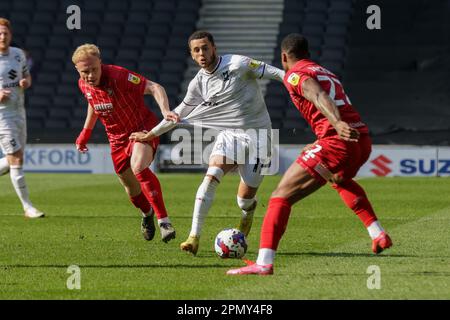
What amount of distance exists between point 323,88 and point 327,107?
0.37 meters

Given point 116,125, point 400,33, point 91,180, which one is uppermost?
point 400,33

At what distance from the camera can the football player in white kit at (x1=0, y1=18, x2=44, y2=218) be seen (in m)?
14.0

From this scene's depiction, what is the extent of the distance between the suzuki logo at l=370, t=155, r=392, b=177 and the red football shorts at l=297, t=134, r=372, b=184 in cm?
1515

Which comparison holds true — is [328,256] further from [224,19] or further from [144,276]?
[224,19]

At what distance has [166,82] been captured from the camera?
2944 centimetres

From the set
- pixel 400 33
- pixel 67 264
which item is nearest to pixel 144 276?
pixel 67 264

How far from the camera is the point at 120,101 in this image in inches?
431

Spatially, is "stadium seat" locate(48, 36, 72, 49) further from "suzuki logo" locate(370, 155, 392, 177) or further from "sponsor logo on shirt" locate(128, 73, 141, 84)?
"sponsor logo on shirt" locate(128, 73, 141, 84)

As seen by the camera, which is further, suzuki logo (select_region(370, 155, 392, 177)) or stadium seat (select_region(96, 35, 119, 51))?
stadium seat (select_region(96, 35, 119, 51))

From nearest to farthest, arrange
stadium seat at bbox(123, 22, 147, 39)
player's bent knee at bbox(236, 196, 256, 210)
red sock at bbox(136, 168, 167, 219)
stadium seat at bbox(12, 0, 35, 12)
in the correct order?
1. player's bent knee at bbox(236, 196, 256, 210)
2. red sock at bbox(136, 168, 167, 219)
3. stadium seat at bbox(123, 22, 147, 39)
4. stadium seat at bbox(12, 0, 35, 12)

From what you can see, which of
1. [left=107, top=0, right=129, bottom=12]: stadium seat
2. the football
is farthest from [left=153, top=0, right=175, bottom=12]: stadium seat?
the football

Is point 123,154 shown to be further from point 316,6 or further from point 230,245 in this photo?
point 316,6

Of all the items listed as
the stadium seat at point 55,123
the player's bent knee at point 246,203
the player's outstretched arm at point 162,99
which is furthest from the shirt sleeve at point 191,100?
the stadium seat at point 55,123
